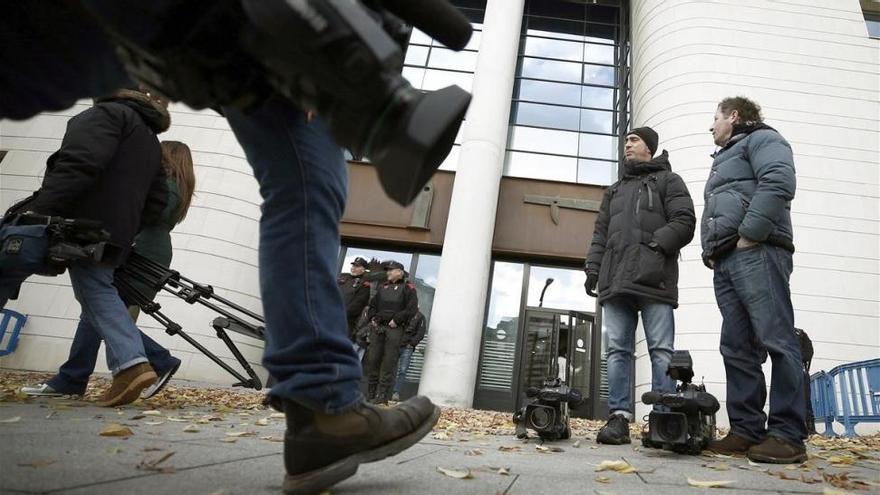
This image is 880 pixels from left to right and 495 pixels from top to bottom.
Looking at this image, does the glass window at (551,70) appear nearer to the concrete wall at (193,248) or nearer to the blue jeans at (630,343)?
the concrete wall at (193,248)

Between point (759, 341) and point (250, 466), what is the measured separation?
2.83 m

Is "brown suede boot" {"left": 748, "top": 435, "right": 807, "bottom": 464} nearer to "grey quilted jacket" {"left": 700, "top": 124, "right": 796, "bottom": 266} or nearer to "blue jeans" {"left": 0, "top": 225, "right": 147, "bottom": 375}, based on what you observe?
"grey quilted jacket" {"left": 700, "top": 124, "right": 796, "bottom": 266}

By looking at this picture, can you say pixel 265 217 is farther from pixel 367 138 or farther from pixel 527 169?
pixel 527 169

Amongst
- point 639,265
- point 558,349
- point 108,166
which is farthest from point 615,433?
point 558,349

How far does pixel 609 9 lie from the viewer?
14.4m

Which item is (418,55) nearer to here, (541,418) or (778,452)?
(541,418)

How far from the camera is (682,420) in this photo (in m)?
2.64

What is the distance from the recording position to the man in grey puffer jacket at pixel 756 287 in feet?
8.67

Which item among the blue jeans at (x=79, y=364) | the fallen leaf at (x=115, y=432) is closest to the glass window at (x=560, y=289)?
the blue jeans at (x=79, y=364)

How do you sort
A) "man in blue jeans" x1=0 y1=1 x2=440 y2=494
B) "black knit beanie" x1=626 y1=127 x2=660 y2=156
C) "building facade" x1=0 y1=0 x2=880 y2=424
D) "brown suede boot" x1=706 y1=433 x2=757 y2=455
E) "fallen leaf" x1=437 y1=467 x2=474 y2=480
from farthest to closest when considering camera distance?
"building facade" x1=0 y1=0 x2=880 y2=424 < "black knit beanie" x1=626 y1=127 x2=660 y2=156 < "brown suede boot" x1=706 y1=433 x2=757 y2=455 < "fallen leaf" x1=437 y1=467 x2=474 y2=480 < "man in blue jeans" x1=0 y1=1 x2=440 y2=494

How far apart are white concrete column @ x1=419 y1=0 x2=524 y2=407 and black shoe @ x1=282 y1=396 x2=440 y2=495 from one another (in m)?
7.23

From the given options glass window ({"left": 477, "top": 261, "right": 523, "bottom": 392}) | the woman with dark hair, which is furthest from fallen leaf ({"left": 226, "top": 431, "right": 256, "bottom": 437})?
glass window ({"left": 477, "top": 261, "right": 523, "bottom": 392})

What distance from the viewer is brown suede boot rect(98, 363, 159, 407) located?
9.09 feet

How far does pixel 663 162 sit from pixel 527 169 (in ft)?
25.9
